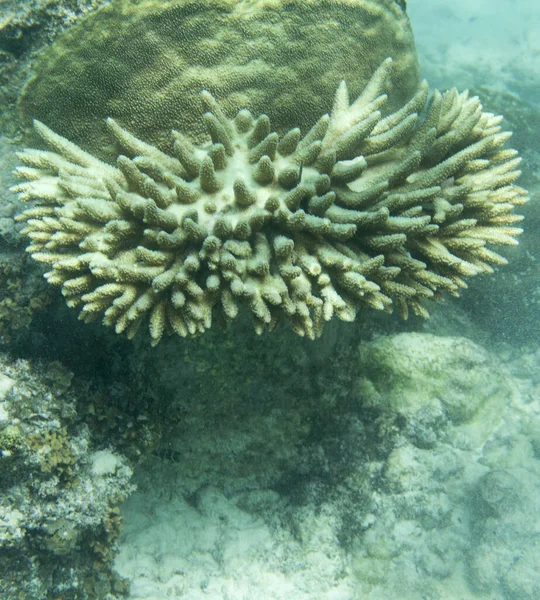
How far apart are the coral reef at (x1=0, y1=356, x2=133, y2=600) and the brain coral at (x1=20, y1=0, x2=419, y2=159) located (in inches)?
68.3

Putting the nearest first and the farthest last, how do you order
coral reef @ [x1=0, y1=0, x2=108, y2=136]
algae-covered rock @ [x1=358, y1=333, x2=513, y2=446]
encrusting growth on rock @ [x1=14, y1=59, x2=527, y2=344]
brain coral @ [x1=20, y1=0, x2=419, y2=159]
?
encrusting growth on rock @ [x1=14, y1=59, x2=527, y2=344] < brain coral @ [x1=20, y1=0, x2=419, y2=159] < coral reef @ [x1=0, y1=0, x2=108, y2=136] < algae-covered rock @ [x1=358, y1=333, x2=513, y2=446]

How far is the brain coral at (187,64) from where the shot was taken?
288 centimetres

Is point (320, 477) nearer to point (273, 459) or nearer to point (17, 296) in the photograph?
point (273, 459)

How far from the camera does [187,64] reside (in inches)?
116

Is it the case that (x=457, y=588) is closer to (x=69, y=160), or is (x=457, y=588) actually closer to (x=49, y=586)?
(x=49, y=586)

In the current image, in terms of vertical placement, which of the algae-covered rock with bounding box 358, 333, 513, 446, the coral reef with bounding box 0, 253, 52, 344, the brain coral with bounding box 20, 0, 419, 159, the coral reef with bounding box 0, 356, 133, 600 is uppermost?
the brain coral with bounding box 20, 0, 419, 159

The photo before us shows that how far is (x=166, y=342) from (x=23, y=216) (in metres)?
1.26

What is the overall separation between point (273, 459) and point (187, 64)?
3356 mm

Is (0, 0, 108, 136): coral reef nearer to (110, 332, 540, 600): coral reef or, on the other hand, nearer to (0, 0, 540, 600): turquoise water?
(0, 0, 540, 600): turquoise water

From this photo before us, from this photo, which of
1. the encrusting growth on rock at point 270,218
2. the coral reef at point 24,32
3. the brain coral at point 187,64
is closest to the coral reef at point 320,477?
the encrusting growth on rock at point 270,218

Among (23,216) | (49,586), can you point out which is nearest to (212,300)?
(23,216)

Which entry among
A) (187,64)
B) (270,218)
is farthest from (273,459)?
(187,64)

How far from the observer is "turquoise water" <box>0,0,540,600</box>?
315 centimetres

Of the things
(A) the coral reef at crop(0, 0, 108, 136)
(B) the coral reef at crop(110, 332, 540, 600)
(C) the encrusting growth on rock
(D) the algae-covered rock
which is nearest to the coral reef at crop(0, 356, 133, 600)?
(B) the coral reef at crop(110, 332, 540, 600)
